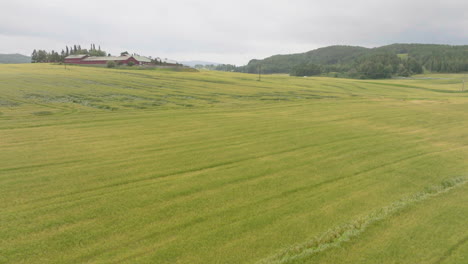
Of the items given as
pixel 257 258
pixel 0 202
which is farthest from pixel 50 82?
pixel 257 258

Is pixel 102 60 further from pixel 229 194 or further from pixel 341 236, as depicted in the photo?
pixel 341 236

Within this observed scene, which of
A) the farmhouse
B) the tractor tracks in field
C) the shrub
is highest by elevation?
the farmhouse

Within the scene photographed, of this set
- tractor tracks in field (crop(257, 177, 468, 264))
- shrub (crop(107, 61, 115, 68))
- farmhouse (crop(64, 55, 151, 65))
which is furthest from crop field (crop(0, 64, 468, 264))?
farmhouse (crop(64, 55, 151, 65))

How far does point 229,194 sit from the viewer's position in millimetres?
12508

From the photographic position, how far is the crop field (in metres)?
8.85

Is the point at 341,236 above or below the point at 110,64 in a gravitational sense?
below

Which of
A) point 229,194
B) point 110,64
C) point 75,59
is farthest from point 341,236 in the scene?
point 75,59

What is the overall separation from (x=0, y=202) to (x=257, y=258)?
983 centimetres

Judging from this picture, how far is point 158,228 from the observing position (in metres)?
9.84

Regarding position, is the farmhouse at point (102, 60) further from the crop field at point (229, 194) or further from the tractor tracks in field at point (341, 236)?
the tractor tracks in field at point (341, 236)

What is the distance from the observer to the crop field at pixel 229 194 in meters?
8.85

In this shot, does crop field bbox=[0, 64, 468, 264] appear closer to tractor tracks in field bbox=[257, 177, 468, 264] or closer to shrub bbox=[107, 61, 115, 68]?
tractor tracks in field bbox=[257, 177, 468, 264]

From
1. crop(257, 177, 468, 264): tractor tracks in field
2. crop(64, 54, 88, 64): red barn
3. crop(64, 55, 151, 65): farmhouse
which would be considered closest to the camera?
crop(257, 177, 468, 264): tractor tracks in field

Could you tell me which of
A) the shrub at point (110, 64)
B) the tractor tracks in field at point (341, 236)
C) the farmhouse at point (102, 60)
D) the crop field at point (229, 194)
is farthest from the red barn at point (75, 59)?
the tractor tracks in field at point (341, 236)
